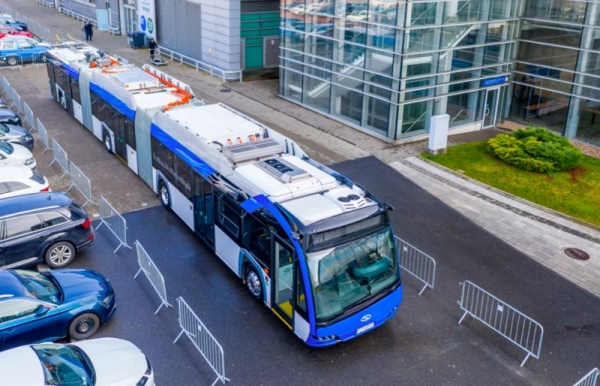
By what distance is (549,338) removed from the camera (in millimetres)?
11461

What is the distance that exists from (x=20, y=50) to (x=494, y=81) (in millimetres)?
25689

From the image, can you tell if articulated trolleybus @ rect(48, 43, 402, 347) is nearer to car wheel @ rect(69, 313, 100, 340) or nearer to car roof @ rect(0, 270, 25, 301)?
car wheel @ rect(69, 313, 100, 340)

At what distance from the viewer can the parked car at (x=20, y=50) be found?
32.3 metres

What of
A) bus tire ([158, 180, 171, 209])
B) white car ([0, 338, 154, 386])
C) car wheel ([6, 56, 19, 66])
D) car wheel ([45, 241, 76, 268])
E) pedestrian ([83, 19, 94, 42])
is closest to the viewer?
white car ([0, 338, 154, 386])

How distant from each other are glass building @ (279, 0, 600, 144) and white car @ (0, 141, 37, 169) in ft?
40.2

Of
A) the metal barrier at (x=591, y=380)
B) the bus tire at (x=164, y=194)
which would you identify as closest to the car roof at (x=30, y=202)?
the bus tire at (x=164, y=194)

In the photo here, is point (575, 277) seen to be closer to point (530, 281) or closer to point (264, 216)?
point (530, 281)

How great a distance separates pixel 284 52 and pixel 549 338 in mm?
19109

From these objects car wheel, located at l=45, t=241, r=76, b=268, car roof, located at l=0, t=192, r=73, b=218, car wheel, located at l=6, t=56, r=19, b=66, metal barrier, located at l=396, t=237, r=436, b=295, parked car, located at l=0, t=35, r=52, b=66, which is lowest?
metal barrier, located at l=396, t=237, r=436, b=295

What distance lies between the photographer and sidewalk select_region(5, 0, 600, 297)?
15102 mm

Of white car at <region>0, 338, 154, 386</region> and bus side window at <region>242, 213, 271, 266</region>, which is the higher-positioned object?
bus side window at <region>242, 213, 271, 266</region>

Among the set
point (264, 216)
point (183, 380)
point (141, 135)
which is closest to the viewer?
point (183, 380)

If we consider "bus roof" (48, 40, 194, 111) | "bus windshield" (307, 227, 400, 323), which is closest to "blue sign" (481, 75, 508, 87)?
"bus roof" (48, 40, 194, 111)

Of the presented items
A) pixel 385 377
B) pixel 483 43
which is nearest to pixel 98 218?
pixel 385 377
